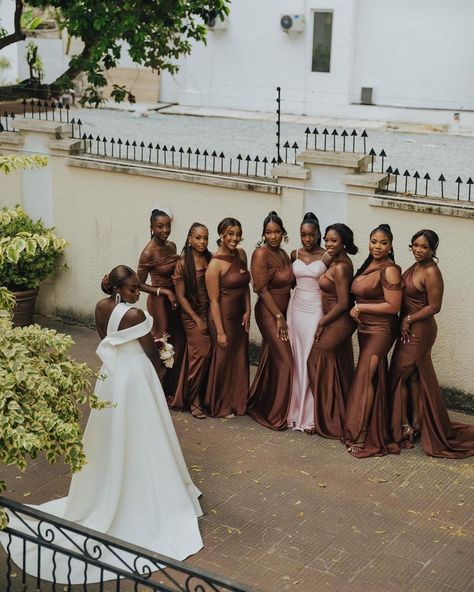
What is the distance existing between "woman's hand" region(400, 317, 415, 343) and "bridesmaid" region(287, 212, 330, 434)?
0.82 metres

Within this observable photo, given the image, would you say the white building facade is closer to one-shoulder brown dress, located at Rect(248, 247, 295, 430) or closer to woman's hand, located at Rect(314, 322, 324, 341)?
one-shoulder brown dress, located at Rect(248, 247, 295, 430)

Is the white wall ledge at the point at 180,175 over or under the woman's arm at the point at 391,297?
over

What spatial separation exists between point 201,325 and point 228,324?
25 cm

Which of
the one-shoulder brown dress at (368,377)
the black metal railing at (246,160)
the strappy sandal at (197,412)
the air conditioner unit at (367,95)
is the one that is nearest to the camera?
the one-shoulder brown dress at (368,377)

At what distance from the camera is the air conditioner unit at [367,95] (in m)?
17.9

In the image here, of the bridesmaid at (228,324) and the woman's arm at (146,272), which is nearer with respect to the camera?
the bridesmaid at (228,324)

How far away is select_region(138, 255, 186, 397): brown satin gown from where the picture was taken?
9.98 m

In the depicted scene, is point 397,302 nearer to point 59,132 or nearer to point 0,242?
point 0,242

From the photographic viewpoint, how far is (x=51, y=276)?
41.8 feet

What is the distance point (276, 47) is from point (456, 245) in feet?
31.9

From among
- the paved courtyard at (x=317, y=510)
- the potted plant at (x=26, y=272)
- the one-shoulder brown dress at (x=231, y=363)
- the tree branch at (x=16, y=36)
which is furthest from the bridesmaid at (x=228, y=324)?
the tree branch at (x=16, y=36)

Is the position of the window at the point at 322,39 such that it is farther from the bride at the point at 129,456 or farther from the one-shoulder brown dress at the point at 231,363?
the bride at the point at 129,456

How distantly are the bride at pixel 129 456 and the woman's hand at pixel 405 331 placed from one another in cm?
246

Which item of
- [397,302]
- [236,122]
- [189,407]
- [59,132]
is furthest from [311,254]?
[236,122]
